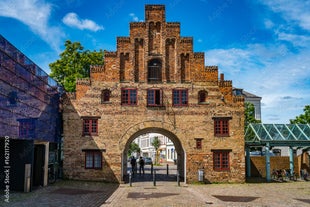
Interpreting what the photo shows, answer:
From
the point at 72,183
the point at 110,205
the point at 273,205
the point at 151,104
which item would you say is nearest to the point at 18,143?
the point at 72,183

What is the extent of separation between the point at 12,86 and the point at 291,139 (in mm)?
21367

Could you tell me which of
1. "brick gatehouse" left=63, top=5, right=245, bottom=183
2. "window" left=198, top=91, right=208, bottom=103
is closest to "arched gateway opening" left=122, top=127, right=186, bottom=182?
"brick gatehouse" left=63, top=5, right=245, bottom=183

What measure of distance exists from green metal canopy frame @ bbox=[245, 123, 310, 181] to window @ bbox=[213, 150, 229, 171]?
3.50 meters

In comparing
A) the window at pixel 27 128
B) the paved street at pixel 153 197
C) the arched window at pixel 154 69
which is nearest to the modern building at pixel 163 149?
the arched window at pixel 154 69

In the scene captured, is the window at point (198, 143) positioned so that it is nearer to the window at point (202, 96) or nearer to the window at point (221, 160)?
the window at point (221, 160)

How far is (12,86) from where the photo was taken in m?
15.9

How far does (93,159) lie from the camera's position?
23.6 meters

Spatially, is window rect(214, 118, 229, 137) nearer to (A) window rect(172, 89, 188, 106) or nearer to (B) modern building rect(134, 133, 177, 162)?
(A) window rect(172, 89, 188, 106)

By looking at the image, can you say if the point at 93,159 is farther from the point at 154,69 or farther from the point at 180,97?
the point at 154,69

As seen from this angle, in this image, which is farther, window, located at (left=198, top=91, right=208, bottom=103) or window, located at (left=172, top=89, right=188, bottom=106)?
window, located at (left=198, top=91, right=208, bottom=103)

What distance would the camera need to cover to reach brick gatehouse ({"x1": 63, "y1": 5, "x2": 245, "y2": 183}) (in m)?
23.6

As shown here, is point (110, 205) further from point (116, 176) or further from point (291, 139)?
point (291, 139)

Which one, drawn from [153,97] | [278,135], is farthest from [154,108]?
[278,135]

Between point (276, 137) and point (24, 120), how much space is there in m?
19.3
